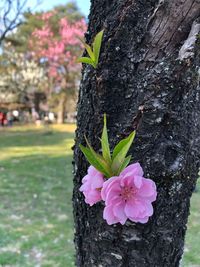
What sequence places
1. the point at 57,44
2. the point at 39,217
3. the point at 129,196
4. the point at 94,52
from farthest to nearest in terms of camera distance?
the point at 57,44 → the point at 39,217 → the point at 94,52 → the point at 129,196

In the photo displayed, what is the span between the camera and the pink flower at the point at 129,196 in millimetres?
874

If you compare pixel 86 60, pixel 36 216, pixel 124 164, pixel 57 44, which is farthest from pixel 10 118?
pixel 124 164

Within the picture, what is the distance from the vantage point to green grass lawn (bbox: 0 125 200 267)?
10.4 ft

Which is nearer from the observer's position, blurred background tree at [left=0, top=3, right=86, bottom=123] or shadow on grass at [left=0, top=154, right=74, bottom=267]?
shadow on grass at [left=0, top=154, right=74, bottom=267]

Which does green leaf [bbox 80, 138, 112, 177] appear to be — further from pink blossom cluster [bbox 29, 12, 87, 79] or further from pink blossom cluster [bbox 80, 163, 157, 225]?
pink blossom cluster [bbox 29, 12, 87, 79]

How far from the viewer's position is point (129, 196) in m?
0.88

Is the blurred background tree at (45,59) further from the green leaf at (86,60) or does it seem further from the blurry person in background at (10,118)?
the green leaf at (86,60)

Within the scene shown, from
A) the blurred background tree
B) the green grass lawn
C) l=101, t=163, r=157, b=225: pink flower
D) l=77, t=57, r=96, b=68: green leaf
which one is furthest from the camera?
the blurred background tree

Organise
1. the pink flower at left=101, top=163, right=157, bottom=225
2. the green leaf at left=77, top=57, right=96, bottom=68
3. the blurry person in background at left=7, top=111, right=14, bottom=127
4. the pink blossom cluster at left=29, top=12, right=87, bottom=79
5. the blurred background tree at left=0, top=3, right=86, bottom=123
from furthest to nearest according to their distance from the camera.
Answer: the blurry person in background at left=7, top=111, right=14, bottom=127 → the blurred background tree at left=0, top=3, right=86, bottom=123 → the pink blossom cluster at left=29, top=12, right=87, bottom=79 → the green leaf at left=77, top=57, right=96, bottom=68 → the pink flower at left=101, top=163, right=157, bottom=225

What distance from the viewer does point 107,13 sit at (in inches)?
40.6

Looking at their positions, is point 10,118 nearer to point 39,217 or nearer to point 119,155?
point 39,217

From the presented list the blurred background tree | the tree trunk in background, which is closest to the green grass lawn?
the tree trunk in background

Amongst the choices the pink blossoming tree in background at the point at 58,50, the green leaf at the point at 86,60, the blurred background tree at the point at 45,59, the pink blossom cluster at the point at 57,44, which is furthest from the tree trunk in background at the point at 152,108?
the blurred background tree at the point at 45,59

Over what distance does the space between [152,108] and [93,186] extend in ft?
0.76
